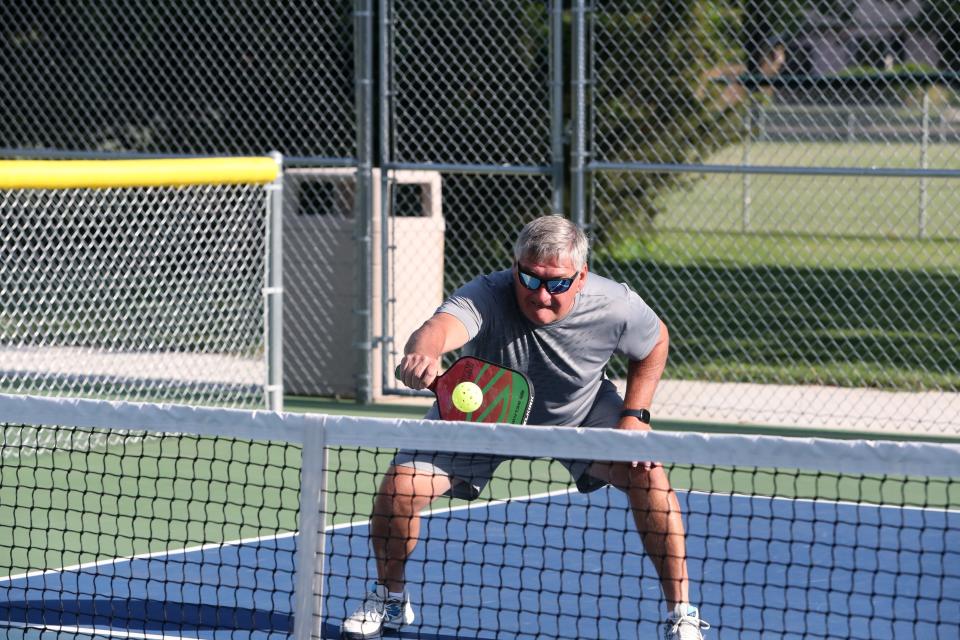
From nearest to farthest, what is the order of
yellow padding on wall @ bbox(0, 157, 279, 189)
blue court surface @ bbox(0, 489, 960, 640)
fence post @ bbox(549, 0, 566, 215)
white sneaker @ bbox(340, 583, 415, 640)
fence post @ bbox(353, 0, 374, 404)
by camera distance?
white sneaker @ bbox(340, 583, 415, 640), blue court surface @ bbox(0, 489, 960, 640), yellow padding on wall @ bbox(0, 157, 279, 189), fence post @ bbox(549, 0, 566, 215), fence post @ bbox(353, 0, 374, 404)

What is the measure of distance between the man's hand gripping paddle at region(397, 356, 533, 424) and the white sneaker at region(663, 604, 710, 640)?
2.69 ft

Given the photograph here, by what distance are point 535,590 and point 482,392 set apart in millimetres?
677

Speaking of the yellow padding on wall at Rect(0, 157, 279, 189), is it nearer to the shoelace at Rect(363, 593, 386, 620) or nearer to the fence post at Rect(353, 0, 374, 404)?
the fence post at Rect(353, 0, 374, 404)

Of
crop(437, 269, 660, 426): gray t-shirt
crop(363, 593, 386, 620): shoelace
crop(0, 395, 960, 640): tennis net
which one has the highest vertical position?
crop(437, 269, 660, 426): gray t-shirt

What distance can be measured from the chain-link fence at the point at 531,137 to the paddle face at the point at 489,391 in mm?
3616

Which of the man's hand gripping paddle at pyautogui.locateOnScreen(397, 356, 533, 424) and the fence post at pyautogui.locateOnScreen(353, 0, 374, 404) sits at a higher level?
the fence post at pyautogui.locateOnScreen(353, 0, 374, 404)

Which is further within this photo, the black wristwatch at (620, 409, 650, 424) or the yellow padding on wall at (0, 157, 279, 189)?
the yellow padding on wall at (0, 157, 279, 189)

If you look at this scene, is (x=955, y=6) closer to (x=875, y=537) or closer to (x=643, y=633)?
(x=875, y=537)

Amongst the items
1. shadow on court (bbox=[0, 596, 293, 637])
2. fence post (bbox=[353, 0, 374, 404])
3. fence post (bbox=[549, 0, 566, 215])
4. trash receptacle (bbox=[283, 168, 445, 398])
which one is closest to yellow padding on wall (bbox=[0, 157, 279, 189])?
fence post (bbox=[353, 0, 374, 404])

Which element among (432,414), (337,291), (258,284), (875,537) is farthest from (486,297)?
(258,284)

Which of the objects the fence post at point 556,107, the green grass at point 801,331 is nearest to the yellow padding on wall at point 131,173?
the fence post at point 556,107

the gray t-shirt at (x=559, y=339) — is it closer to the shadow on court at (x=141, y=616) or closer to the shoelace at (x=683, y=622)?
the shoelace at (x=683, y=622)

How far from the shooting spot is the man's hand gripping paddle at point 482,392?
16.5 ft

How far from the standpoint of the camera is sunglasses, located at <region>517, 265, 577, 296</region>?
513 centimetres
